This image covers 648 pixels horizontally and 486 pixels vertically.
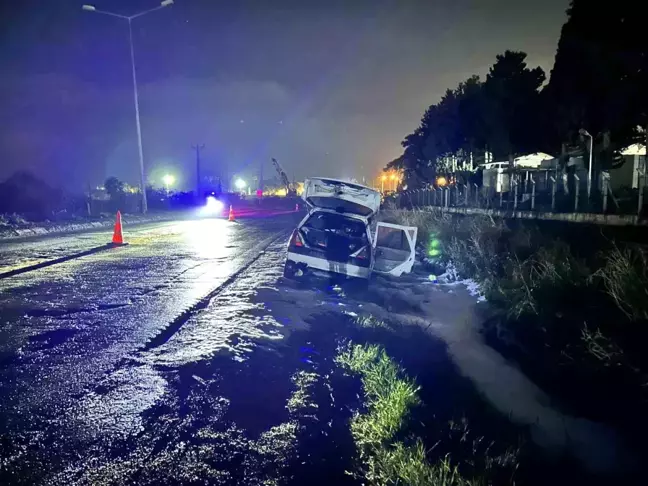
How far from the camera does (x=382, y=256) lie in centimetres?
1111

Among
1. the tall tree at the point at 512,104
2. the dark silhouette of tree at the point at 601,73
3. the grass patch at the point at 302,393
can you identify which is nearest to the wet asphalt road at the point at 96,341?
the grass patch at the point at 302,393

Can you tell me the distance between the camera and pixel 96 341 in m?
6.34

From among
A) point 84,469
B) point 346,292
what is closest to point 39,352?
point 84,469

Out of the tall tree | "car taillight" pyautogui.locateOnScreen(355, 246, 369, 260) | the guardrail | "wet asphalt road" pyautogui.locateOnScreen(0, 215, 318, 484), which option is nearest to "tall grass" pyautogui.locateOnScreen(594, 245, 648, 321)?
"wet asphalt road" pyautogui.locateOnScreen(0, 215, 318, 484)

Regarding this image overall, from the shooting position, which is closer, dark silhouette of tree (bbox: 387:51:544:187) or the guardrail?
the guardrail

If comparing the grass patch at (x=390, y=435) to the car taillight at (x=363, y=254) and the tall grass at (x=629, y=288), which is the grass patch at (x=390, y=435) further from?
the car taillight at (x=363, y=254)

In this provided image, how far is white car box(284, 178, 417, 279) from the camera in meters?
10.1

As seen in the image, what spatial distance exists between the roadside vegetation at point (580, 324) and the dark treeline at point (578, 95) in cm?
890

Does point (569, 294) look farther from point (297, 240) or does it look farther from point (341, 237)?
point (297, 240)

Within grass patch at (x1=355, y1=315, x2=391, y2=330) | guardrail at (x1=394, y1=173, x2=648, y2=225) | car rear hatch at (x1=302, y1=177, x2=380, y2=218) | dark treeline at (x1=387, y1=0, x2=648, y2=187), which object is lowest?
grass patch at (x1=355, y1=315, x2=391, y2=330)

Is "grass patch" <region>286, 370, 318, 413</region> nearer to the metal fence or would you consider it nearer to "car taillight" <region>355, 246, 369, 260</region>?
"car taillight" <region>355, 246, 369, 260</region>

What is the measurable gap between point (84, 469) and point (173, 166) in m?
132

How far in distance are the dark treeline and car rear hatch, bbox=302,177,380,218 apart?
445 inches

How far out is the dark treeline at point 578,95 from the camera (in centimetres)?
1644
